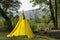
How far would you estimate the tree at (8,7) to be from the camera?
17844 mm

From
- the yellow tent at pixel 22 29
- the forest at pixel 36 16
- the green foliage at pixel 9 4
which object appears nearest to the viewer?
the yellow tent at pixel 22 29

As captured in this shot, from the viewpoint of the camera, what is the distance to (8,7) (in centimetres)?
1827

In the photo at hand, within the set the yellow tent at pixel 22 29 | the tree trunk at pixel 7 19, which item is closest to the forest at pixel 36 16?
the tree trunk at pixel 7 19

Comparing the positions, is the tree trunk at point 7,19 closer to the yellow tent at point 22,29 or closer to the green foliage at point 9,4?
the green foliage at point 9,4

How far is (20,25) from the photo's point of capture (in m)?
13.1

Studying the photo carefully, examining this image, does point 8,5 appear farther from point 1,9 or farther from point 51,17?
point 51,17

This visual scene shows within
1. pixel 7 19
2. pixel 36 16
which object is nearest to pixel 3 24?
pixel 7 19

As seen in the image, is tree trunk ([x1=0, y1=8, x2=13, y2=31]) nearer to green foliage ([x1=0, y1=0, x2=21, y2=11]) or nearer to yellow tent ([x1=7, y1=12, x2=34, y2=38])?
green foliage ([x1=0, y1=0, x2=21, y2=11])

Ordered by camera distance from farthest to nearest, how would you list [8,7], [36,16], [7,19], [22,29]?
[36,16]
[8,7]
[7,19]
[22,29]

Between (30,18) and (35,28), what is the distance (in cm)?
96

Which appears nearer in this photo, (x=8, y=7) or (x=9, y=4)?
(x=9, y=4)

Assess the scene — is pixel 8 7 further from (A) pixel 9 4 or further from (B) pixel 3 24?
(B) pixel 3 24

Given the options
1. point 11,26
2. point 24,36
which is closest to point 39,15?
point 11,26

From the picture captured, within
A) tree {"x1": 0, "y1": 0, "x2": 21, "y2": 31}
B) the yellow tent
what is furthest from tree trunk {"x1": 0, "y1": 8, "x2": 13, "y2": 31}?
the yellow tent
